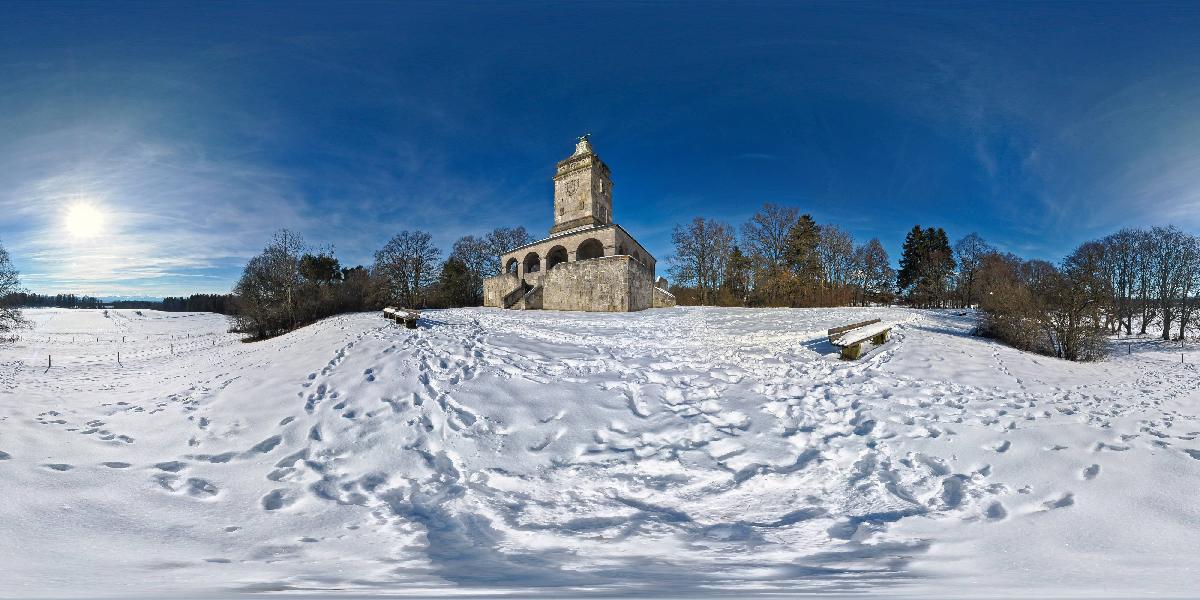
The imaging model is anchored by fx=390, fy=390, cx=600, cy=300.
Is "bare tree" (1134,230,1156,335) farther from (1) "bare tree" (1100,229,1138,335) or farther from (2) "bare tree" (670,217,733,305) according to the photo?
(2) "bare tree" (670,217,733,305)

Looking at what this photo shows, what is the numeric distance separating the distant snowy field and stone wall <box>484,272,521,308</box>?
21.0m

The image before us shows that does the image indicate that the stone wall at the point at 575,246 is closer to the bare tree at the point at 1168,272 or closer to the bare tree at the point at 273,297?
the bare tree at the point at 273,297

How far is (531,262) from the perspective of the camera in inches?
1251

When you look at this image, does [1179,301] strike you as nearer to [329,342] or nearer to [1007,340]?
[1007,340]

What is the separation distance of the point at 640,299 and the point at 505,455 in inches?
718

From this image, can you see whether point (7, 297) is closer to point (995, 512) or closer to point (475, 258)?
point (475, 258)

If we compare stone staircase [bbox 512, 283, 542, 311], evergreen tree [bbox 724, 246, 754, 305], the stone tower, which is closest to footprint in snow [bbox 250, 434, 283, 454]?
stone staircase [bbox 512, 283, 542, 311]

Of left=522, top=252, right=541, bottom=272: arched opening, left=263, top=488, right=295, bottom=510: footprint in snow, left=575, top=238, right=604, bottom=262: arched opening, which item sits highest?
left=575, top=238, right=604, bottom=262: arched opening

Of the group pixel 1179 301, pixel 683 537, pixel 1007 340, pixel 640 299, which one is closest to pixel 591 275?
pixel 640 299

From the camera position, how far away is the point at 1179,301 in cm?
2416

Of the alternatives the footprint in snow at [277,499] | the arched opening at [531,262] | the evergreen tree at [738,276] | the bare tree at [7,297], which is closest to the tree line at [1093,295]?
the evergreen tree at [738,276]

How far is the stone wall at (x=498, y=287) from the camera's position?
28.2 m

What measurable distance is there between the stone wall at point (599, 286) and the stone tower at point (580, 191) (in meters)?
9.07

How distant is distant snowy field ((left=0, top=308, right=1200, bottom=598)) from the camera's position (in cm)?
248
